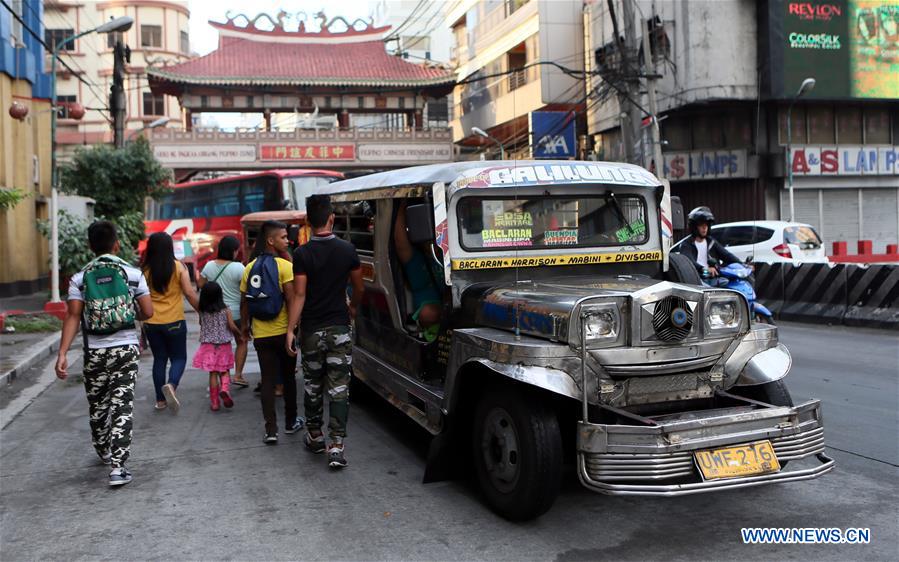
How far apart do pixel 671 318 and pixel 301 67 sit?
131ft

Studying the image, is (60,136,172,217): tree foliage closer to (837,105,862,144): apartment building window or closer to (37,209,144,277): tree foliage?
(37,209,144,277): tree foliage

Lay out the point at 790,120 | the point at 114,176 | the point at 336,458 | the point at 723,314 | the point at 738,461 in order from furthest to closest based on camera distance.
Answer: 1. the point at 790,120
2. the point at 114,176
3. the point at 336,458
4. the point at 723,314
5. the point at 738,461

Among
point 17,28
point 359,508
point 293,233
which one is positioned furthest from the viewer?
point 17,28

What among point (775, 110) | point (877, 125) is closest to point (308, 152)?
point (775, 110)

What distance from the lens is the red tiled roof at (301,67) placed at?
4031 centimetres

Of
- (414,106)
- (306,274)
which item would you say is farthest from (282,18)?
(306,274)

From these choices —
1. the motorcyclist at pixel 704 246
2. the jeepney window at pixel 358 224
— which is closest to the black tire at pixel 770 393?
the jeepney window at pixel 358 224

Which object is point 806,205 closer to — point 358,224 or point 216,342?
point 358,224

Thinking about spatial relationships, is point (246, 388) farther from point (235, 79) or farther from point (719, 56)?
point (235, 79)

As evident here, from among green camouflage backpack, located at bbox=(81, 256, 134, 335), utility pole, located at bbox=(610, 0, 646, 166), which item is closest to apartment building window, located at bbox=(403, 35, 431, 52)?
utility pole, located at bbox=(610, 0, 646, 166)

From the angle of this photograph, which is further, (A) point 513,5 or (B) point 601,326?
(A) point 513,5

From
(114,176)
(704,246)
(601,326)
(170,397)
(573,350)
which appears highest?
(114,176)

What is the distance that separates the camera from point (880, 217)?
2897 centimetres

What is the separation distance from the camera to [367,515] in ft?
15.8
